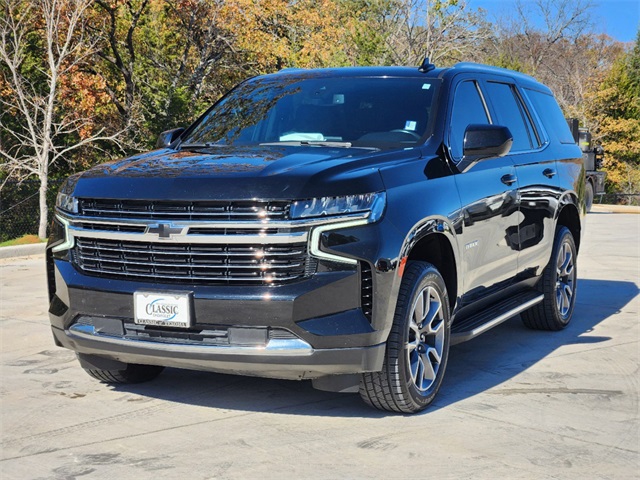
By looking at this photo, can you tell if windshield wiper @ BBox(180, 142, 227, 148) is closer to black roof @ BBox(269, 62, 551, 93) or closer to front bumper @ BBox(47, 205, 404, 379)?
black roof @ BBox(269, 62, 551, 93)

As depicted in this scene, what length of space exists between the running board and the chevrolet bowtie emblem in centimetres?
190

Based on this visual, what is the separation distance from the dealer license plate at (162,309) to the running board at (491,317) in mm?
1778

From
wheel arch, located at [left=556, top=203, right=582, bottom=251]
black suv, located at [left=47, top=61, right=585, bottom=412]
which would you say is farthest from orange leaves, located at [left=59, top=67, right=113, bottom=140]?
black suv, located at [left=47, top=61, right=585, bottom=412]

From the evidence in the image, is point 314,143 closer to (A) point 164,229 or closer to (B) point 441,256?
(B) point 441,256

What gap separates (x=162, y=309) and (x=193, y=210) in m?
0.53

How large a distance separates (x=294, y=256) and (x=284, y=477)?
106 centimetres

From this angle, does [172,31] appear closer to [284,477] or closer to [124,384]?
[124,384]

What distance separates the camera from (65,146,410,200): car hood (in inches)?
180

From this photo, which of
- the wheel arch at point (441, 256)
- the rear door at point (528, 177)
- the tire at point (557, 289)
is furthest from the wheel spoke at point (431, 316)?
the tire at point (557, 289)

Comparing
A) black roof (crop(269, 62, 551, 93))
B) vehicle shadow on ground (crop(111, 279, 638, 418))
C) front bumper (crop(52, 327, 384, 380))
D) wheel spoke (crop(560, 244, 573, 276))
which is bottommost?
vehicle shadow on ground (crop(111, 279, 638, 418))

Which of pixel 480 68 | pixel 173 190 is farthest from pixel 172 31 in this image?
pixel 173 190

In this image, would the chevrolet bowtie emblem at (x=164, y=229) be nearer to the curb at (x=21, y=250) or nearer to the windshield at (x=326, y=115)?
the windshield at (x=326, y=115)

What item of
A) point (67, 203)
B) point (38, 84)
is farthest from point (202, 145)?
point (38, 84)

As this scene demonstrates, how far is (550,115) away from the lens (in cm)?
804
